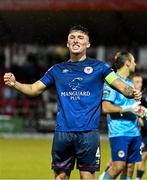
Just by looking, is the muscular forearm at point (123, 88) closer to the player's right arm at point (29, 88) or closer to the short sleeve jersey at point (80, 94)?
the short sleeve jersey at point (80, 94)

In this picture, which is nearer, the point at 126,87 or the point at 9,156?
the point at 126,87

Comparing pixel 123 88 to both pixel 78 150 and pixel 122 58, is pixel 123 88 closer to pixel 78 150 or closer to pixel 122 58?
pixel 78 150

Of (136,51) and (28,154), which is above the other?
(136,51)

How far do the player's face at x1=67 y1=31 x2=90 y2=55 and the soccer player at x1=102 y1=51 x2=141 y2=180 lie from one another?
219 cm

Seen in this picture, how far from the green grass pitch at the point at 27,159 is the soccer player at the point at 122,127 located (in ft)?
6.74

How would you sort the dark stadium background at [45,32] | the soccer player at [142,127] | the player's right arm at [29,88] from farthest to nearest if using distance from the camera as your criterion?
the dark stadium background at [45,32] → the soccer player at [142,127] → the player's right arm at [29,88]

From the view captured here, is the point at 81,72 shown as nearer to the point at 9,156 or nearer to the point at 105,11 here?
the point at 9,156

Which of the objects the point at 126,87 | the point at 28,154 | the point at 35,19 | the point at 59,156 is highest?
the point at 35,19

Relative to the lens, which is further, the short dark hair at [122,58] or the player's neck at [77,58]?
the short dark hair at [122,58]

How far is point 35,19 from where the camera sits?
2553 cm

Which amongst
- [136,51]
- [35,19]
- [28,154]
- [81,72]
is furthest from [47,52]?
[81,72]

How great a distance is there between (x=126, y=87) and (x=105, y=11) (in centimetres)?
1593

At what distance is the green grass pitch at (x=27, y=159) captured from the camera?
43.1 ft

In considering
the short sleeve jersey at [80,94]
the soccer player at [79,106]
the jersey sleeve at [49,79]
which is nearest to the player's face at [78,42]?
the soccer player at [79,106]
